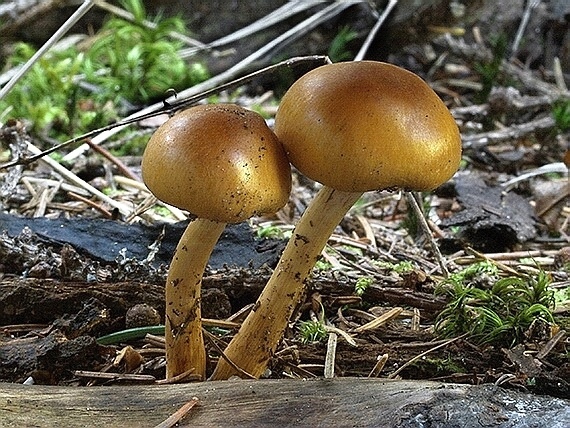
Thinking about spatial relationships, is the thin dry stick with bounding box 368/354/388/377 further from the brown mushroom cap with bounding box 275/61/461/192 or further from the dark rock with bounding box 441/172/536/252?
the dark rock with bounding box 441/172/536/252

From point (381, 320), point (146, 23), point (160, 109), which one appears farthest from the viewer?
point (146, 23)

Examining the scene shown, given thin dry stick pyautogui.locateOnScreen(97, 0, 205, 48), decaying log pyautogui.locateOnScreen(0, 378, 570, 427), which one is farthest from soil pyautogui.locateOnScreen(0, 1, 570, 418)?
thin dry stick pyautogui.locateOnScreen(97, 0, 205, 48)

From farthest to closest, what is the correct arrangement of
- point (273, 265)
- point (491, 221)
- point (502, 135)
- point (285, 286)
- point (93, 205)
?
point (502, 135) → point (491, 221) → point (93, 205) → point (273, 265) → point (285, 286)

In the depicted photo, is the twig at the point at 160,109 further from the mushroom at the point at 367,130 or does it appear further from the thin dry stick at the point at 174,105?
the mushroom at the point at 367,130

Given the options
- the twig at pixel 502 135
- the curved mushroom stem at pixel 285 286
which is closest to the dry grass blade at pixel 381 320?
the curved mushroom stem at pixel 285 286

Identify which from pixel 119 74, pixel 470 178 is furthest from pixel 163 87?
pixel 470 178

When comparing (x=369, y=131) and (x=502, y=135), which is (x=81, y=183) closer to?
(x=369, y=131)

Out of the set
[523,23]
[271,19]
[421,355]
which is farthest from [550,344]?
[523,23]
